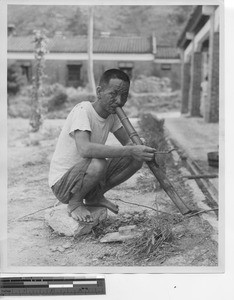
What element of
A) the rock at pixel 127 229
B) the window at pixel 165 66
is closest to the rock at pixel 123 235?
the rock at pixel 127 229

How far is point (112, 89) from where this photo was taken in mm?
2439

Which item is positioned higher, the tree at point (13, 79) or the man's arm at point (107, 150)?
the tree at point (13, 79)

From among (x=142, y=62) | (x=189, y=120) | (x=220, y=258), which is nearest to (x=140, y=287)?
(x=220, y=258)

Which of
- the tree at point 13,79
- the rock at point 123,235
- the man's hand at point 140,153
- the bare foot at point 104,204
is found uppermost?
the tree at point 13,79

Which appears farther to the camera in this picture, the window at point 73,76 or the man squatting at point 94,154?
the window at point 73,76

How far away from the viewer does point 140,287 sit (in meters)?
2.39

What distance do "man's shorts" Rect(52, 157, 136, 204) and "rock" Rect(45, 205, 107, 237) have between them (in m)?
0.06

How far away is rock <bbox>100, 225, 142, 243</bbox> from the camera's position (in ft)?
7.98

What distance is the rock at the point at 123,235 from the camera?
2434 mm

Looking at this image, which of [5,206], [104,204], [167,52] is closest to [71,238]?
[104,204]

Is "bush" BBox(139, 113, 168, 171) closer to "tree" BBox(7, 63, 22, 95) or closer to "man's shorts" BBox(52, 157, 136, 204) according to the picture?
"man's shorts" BBox(52, 157, 136, 204)

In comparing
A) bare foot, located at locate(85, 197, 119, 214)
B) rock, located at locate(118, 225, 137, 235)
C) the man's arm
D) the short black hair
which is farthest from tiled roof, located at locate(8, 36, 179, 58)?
rock, located at locate(118, 225, 137, 235)

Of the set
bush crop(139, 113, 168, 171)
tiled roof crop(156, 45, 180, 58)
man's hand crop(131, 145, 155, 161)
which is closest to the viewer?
man's hand crop(131, 145, 155, 161)

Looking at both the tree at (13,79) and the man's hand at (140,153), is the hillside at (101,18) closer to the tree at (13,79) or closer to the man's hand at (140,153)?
the tree at (13,79)
